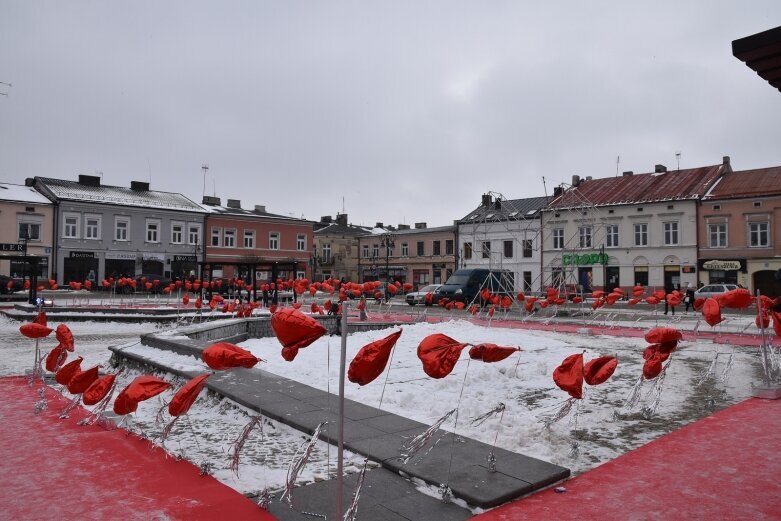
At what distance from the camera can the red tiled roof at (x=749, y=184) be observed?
35625 mm

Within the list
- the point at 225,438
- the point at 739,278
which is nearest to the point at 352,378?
the point at 225,438

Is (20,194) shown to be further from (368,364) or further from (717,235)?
(717,235)

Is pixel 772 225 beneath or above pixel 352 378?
above

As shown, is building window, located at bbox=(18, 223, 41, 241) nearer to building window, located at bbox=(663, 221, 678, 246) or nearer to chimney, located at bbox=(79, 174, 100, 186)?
chimney, located at bbox=(79, 174, 100, 186)

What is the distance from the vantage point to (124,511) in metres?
3.90

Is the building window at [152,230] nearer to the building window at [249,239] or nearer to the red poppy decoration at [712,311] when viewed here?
Result: the building window at [249,239]

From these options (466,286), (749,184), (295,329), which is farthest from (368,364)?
(749,184)

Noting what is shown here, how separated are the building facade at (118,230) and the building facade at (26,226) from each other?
21.1 inches

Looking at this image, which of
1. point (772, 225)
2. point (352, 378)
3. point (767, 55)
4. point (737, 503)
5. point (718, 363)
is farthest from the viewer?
point (772, 225)

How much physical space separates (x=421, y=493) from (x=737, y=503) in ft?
7.84

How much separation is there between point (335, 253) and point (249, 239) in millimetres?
15963

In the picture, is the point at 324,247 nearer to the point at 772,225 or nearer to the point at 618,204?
the point at 618,204

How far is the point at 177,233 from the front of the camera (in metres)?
47.2

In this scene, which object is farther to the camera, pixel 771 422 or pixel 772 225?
pixel 772 225
